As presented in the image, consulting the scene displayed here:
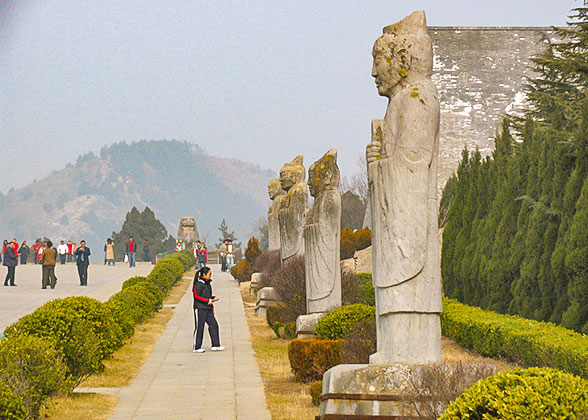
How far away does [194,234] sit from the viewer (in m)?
55.5

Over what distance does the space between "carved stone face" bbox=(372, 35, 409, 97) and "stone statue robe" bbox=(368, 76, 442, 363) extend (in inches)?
6.3

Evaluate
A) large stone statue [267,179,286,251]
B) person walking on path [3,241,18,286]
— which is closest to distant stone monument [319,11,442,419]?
large stone statue [267,179,286,251]

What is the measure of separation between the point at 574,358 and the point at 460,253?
1005 centimetres

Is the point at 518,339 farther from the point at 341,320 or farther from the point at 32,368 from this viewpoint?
the point at 32,368

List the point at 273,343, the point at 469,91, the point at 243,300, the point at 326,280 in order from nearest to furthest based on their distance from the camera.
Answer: the point at 326,280 → the point at 273,343 → the point at 243,300 → the point at 469,91

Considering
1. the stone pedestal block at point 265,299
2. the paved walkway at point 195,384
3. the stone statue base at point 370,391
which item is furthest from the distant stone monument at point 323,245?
the stone pedestal block at point 265,299

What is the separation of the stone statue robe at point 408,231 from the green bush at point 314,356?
2.82 metres

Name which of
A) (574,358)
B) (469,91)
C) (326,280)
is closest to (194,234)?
(469,91)

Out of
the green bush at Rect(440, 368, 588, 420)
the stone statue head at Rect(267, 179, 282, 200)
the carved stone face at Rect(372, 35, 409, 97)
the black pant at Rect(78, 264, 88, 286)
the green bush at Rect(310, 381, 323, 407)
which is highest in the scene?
the stone statue head at Rect(267, 179, 282, 200)

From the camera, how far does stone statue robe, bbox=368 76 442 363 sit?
24.6 feet

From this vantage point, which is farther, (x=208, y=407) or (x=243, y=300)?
(x=243, y=300)

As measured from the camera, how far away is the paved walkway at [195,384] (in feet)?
31.1

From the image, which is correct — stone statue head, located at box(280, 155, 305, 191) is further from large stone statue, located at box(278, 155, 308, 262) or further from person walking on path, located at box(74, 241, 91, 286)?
person walking on path, located at box(74, 241, 91, 286)

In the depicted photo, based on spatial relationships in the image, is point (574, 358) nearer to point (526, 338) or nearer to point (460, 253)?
point (526, 338)
